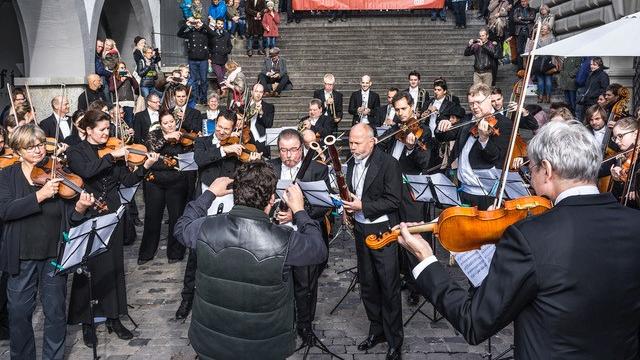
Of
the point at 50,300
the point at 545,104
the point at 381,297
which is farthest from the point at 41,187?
the point at 545,104

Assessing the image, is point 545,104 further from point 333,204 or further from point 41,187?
point 41,187

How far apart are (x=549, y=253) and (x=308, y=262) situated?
4.75ft

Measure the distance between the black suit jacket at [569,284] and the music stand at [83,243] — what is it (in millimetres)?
3265

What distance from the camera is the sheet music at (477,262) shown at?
323 cm

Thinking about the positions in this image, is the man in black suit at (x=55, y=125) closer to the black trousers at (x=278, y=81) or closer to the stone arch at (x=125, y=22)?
the black trousers at (x=278, y=81)

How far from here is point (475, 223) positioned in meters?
2.74

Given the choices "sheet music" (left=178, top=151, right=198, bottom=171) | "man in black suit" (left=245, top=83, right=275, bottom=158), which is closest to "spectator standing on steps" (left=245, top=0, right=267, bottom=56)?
"man in black suit" (left=245, top=83, right=275, bottom=158)

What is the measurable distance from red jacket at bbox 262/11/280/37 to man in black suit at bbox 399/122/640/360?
51.3 ft

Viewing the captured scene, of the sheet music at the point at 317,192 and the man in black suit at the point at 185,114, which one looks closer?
the sheet music at the point at 317,192

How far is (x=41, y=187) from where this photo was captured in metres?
4.63

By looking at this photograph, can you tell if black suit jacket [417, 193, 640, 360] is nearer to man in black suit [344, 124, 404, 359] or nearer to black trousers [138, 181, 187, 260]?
man in black suit [344, 124, 404, 359]

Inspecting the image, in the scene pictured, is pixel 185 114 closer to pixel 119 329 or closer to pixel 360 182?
pixel 119 329

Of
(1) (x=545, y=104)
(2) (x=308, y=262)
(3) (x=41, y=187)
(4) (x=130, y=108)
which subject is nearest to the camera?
(2) (x=308, y=262)

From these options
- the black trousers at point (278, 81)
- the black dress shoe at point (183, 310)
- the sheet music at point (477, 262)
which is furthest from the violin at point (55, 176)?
the black trousers at point (278, 81)
